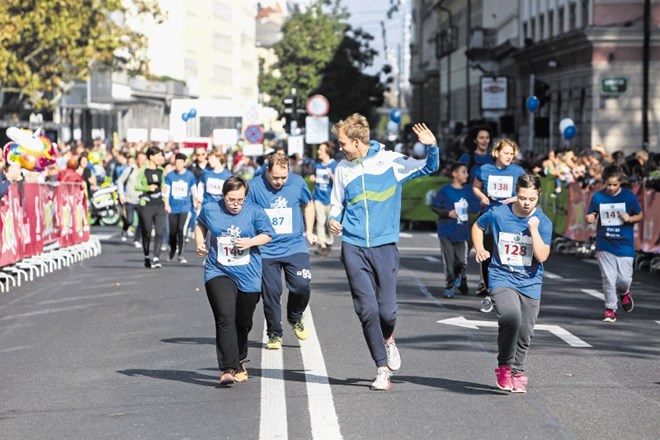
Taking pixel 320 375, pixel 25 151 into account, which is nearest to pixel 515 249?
pixel 320 375

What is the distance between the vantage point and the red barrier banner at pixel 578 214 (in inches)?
1101

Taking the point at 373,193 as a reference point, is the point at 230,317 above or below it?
below

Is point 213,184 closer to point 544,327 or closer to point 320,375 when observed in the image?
point 544,327

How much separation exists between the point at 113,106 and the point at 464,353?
76.4 meters

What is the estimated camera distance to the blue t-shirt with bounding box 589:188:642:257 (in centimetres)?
1578

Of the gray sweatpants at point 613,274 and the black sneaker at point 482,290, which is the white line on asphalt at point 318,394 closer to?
the gray sweatpants at point 613,274

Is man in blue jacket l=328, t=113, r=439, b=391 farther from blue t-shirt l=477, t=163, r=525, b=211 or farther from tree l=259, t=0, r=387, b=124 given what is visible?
tree l=259, t=0, r=387, b=124

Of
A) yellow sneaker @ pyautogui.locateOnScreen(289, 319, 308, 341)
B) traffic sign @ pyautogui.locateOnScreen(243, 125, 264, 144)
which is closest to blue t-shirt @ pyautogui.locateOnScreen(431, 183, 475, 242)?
yellow sneaker @ pyautogui.locateOnScreen(289, 319, 308, 341)

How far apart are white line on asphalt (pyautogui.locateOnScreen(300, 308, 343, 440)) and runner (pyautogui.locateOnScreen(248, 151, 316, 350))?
0.30 metres

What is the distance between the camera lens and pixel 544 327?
1512 centimetres

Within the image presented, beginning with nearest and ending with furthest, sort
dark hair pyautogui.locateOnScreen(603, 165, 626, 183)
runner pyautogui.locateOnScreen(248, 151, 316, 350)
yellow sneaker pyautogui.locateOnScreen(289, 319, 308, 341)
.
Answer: runner pyautogui.locateOnScreen(248, 151, 316, 350)
yellow sneaker pyautogui.locateOnScreen(289, 319, 308, 341)
dark hair pyautogui.locateOnScreen(603, 165, 626, 183)

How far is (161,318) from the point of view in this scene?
52.2ft

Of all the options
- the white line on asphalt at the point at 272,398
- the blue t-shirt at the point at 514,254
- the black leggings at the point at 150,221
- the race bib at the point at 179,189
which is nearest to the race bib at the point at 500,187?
the white line on asphalt at the point at 272,398

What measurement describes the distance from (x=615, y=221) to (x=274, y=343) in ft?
14.2
